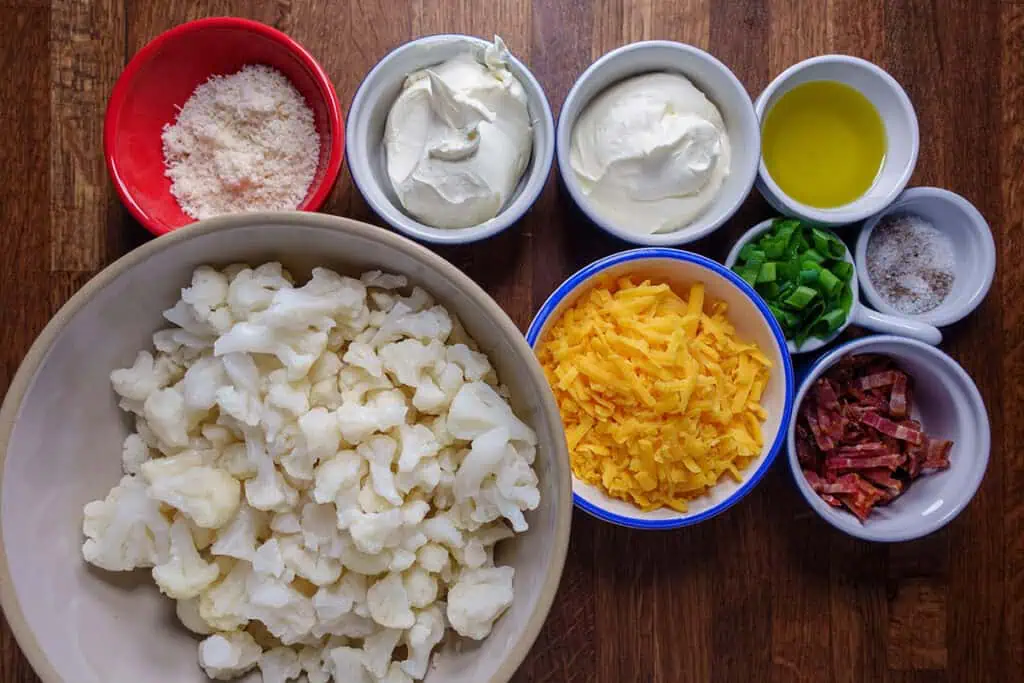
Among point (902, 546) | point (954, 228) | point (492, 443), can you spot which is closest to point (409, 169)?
point (492, 443)

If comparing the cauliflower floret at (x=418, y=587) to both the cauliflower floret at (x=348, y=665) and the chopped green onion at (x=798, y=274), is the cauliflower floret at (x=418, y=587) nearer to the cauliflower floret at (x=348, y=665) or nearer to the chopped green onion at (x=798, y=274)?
the cauliflower floret at (x=348, y=665)

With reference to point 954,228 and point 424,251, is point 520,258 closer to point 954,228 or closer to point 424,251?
point 424,251

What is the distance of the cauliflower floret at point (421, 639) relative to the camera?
1140 mm

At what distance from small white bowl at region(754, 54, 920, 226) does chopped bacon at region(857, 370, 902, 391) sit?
0.28m

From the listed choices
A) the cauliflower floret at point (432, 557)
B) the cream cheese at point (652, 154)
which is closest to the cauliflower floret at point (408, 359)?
the cauliflower floret at point (432, 557)

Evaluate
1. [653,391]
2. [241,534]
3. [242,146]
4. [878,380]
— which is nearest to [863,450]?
[878,380]

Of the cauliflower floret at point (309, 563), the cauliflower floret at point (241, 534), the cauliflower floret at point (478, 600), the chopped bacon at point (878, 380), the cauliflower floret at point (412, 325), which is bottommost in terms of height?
the cauliflower floret at point (478, 600)

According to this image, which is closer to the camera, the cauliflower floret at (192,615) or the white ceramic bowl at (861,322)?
the cauliflower floret at (192,615)

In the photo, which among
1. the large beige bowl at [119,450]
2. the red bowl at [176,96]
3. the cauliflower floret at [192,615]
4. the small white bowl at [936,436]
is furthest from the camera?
the small white bowl at [936,436]

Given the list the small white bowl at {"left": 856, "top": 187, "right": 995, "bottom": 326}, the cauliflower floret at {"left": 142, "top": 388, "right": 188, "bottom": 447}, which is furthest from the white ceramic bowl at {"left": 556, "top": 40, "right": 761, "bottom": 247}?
the cauliflower floret at {"left": 142, "top": 388, "right": 188, "bottom": 447}

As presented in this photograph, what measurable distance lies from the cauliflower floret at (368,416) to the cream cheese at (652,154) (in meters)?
0.52

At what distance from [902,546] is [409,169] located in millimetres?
1133

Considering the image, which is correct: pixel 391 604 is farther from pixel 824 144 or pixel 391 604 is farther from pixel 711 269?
pixel 824 144

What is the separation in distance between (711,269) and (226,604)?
0.89m
